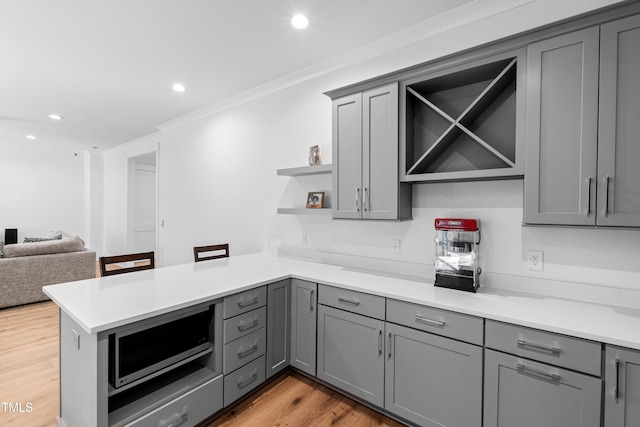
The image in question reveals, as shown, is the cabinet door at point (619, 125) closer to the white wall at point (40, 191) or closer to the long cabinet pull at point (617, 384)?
the long cabinet pull at point (617, 384)

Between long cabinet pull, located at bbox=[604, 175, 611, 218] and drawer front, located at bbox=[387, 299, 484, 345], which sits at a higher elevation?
long cabinet pull, located at bbox=[604, 175, 611, 218]

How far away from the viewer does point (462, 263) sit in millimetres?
1983

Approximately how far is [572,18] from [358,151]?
4.48 ft

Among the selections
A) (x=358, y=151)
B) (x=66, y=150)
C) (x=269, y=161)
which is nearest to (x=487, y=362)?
(x=358, y=151)

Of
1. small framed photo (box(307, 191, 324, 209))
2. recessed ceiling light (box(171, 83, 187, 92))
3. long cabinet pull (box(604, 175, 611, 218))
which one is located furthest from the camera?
recessed ceiling light (box(171, 83, 187, 92))

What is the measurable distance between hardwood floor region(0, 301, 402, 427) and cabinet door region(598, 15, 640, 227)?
67.8 inches

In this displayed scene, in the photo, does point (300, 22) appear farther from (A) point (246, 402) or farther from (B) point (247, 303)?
(A) point (246, 402)

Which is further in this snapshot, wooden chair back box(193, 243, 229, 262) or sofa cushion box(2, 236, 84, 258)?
sofa cushion box(2, 236, 84, 258)

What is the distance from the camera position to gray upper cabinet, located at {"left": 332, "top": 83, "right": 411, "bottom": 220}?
2199 mm

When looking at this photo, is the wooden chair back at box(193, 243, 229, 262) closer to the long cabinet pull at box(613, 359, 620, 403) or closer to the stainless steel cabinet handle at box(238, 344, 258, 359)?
the stainless steel cabinet handle at box(238, 344, 258, 359)

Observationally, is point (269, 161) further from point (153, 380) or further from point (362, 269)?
point (153, 380)

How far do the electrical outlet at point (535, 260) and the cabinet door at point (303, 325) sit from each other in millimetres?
1413

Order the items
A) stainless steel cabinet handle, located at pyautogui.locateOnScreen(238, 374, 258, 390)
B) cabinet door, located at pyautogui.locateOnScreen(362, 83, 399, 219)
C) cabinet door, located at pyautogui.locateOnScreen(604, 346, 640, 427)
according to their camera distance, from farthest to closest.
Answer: cabinet door, located at pyautogui.locateOnScreen(362, 83, 399, 219) → stainless steel cabinet handle, located at pyautogui.locateOnScreen(238, 374, 258, 390) → cabinet door, located at pyautogui.locateOnScreen(604, 346, 640, 427)

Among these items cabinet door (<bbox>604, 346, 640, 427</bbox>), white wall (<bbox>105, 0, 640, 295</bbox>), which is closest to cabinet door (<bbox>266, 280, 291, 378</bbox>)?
white wall (<bbox>105, 0, 640, 295</bbox>)
